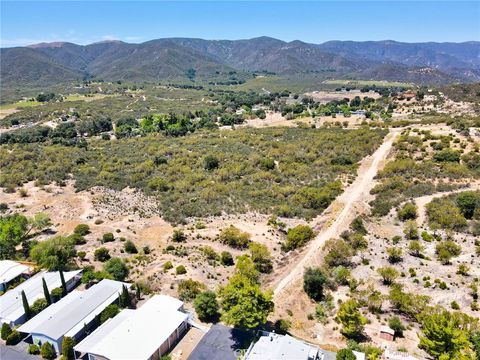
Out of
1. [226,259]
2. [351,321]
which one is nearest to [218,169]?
[226,259]

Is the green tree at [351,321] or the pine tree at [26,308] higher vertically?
the pine tree at [26,308]

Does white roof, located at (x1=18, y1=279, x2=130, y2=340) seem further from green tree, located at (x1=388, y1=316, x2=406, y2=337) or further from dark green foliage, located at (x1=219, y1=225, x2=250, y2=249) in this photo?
green tree, located at (x1=388, y1=316, x2=406, y2=337)

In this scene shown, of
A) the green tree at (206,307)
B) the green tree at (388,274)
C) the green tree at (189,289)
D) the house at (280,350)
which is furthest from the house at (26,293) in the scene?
the green tree at (388,274)

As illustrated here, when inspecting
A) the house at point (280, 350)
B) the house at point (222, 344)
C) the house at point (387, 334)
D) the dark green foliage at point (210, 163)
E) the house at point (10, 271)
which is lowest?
the house at point (387, 334)

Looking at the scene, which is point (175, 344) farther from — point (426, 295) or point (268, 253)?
point (426, 295)

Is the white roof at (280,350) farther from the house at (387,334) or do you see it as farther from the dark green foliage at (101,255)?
the dark green foliage at (101,255)

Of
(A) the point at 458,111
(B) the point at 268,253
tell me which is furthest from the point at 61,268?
(A) the point at 458,111

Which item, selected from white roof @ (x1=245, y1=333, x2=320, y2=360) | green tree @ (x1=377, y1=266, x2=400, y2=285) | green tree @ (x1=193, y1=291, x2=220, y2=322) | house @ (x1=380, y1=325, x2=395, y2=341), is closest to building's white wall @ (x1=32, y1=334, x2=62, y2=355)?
green tree @ (x1=193, y1=291, x2=220, y2=322)
